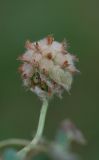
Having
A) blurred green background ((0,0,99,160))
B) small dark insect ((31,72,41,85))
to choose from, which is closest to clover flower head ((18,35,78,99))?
small dark insect ((31,72,41,85))

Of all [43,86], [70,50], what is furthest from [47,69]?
[70,50]

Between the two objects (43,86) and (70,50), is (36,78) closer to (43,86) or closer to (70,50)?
(43,86)

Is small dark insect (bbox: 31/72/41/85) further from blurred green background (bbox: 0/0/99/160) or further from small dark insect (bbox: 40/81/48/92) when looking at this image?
blurred green background (bbox: 0/0/99/160)

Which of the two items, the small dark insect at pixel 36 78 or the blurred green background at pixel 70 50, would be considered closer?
the small dark insect at pixel 36 78

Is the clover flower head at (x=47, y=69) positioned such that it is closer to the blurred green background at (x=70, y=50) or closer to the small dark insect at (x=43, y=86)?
the small dark insect at (x=43, y=86)

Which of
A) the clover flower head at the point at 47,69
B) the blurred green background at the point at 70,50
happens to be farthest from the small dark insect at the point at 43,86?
the blurred green background at the point at 70,50
